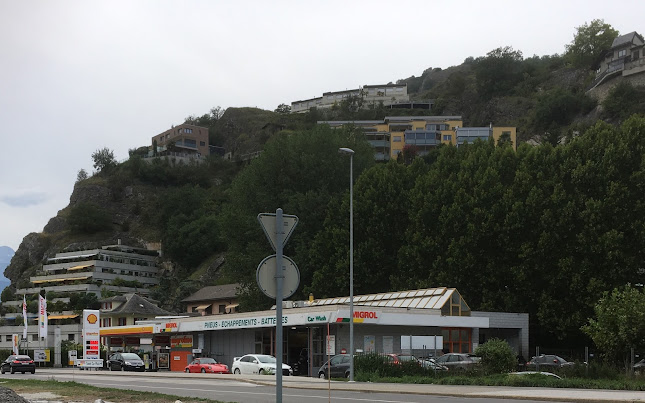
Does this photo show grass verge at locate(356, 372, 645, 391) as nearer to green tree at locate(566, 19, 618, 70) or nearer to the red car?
the red car

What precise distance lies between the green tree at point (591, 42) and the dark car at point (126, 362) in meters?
119

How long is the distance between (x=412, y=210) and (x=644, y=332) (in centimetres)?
2877

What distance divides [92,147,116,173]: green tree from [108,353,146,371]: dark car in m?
108

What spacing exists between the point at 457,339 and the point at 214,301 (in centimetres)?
5400

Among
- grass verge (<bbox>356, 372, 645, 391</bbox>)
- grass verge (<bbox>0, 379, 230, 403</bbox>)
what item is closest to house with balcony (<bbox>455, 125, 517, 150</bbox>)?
grass verge (<bbox>356, 372, 645, 391</bbox>)

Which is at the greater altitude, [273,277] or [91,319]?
[273,277]

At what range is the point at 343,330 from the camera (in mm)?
44969

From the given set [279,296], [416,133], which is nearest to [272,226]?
[279,296]

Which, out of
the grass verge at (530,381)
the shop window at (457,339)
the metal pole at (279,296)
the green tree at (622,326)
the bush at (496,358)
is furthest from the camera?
the shop window at (457,339)

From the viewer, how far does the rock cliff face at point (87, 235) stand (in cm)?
13750

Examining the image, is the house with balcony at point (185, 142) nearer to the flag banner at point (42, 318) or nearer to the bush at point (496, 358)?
the flag banner at point (42, 318)

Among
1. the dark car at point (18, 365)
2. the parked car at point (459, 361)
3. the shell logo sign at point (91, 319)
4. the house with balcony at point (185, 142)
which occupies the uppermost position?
the house with balcony at point (185, 142)

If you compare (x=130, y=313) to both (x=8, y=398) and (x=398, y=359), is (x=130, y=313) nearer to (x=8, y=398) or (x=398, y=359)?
(x=398, y=359)

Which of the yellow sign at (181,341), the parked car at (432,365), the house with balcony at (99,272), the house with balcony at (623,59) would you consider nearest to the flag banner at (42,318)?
the yellow sign at (181,341)
